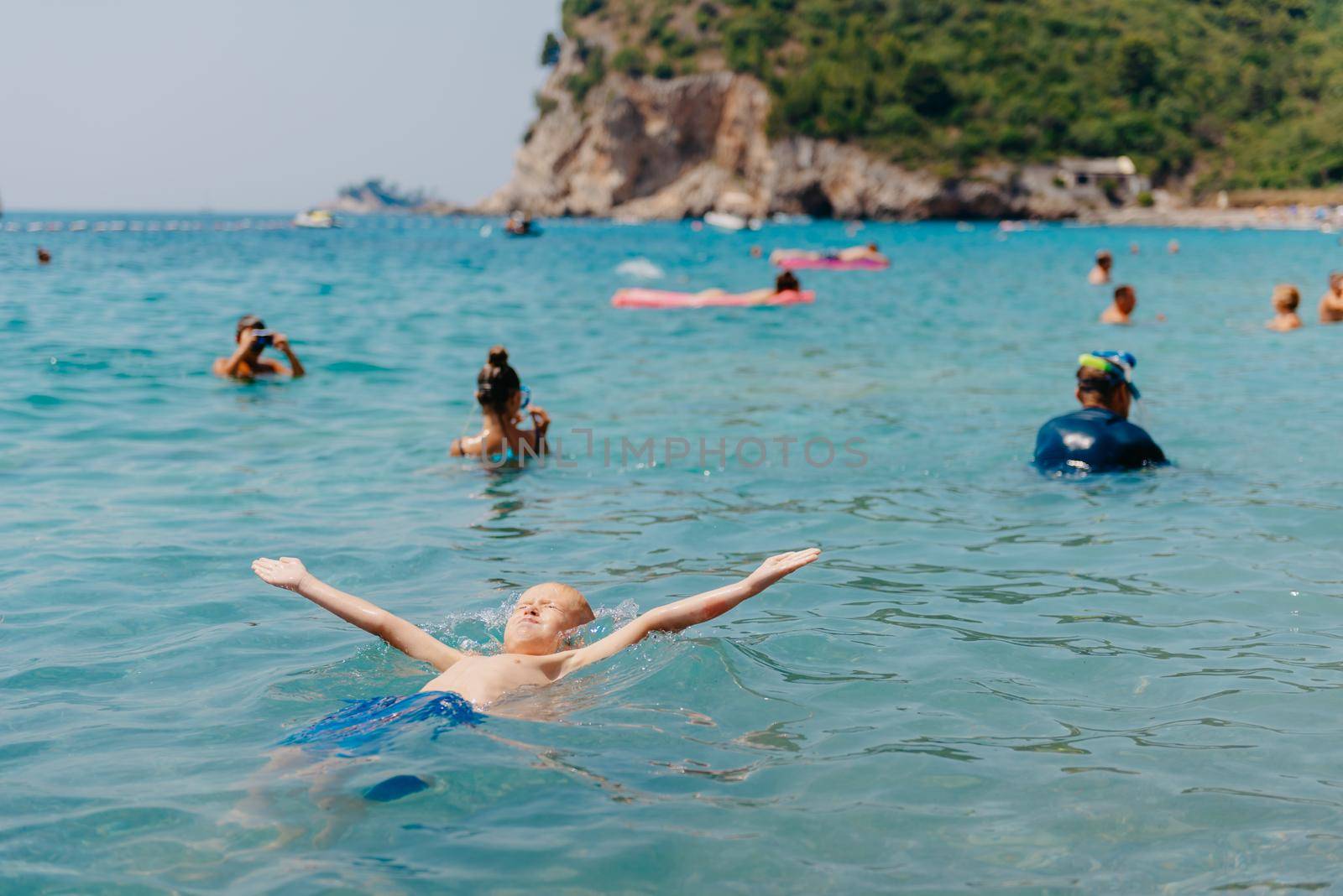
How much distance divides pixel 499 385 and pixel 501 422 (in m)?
0.39

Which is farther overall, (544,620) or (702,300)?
(702,300)

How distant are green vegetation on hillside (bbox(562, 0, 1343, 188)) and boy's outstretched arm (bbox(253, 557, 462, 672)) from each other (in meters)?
98.0

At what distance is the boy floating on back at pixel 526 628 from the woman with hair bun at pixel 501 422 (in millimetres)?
4419

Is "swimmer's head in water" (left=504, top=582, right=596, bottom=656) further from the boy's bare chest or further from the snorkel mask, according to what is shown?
the snorkel mask

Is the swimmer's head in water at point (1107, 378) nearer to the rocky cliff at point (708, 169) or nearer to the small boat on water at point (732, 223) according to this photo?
the small boat on water at point (732, 223)

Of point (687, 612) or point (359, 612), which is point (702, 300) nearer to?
point (687, 612)

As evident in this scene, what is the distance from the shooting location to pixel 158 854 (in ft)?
12.1

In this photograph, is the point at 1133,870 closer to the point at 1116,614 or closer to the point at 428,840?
the point at 428,840

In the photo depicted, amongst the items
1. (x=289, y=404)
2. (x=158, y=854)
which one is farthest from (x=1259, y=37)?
(x=158, y=854)

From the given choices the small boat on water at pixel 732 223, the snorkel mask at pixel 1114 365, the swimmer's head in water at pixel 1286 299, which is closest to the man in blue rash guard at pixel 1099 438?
the snorkel mask at pixel 1114 365

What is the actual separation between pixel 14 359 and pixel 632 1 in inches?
5050

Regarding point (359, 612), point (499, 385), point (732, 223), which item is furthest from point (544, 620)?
point (732, 223)

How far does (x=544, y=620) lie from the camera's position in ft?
17.0

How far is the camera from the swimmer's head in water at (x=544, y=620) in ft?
16.9
